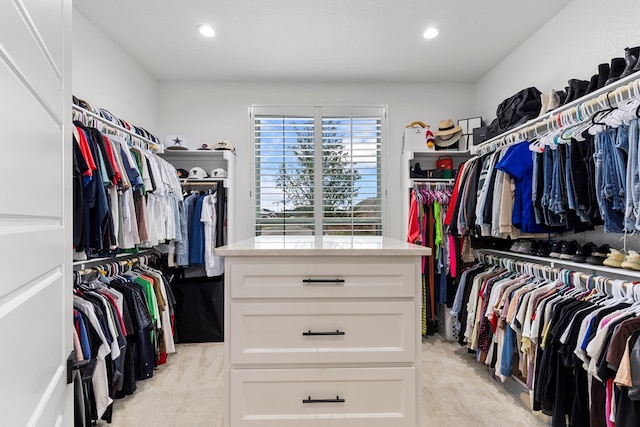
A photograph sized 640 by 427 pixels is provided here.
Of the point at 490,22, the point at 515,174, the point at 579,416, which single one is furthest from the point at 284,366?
the point at 490,22

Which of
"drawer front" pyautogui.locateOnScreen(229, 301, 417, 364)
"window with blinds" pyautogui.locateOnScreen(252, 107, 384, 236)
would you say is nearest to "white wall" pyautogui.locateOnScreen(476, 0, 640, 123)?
"window with blinds" pyautogui.locateOnScreen(252, 107, 384, 236)

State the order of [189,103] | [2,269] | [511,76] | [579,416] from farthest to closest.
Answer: [189,103] → [511,76] → [579,416] → [2,269]

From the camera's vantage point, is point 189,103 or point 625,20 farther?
point 189,103

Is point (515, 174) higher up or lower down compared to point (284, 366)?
higher up

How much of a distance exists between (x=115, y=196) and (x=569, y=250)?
2862mm

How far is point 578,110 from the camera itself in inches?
88.1

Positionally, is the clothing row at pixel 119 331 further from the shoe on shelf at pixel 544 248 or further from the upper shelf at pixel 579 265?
the shoe on shelf at pixel 544 248

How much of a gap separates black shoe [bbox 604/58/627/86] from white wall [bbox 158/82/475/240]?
2190 millimetres

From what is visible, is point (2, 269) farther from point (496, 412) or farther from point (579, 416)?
point (496, 412)

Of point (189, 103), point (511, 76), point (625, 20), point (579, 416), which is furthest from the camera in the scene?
point (189, 103)

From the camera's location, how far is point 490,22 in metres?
2.96

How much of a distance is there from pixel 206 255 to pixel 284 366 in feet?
7.58

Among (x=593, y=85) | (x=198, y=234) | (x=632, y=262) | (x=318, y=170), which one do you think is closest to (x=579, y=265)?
(x=632, y=262)

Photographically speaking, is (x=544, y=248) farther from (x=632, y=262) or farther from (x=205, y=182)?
(x=205, y=182)
